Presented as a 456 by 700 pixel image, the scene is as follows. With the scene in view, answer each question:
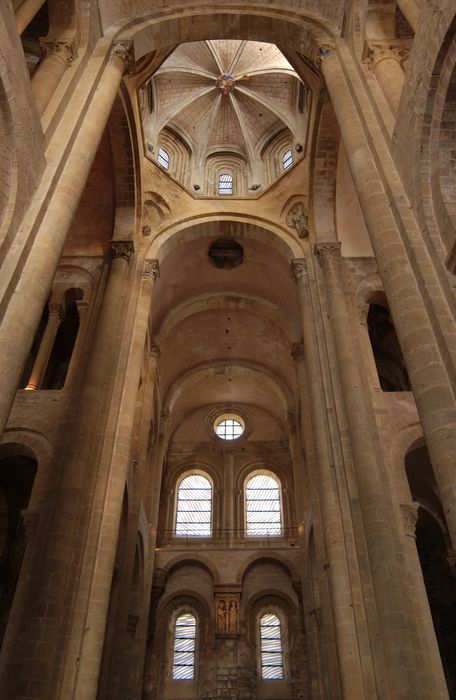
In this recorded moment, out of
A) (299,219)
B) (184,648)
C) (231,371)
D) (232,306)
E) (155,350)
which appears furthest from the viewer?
(231,371)

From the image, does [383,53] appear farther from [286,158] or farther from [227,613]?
[227,613]

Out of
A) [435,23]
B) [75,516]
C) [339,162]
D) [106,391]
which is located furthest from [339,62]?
[75,516]

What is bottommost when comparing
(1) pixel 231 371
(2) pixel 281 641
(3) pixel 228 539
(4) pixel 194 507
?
(2) pixel 281 641

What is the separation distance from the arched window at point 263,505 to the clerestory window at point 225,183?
34.2ft

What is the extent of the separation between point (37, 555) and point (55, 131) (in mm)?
6402

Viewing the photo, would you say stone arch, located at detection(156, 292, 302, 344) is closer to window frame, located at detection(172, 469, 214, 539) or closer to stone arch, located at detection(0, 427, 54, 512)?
window frame, located at detection(172, 469, 214, 539)

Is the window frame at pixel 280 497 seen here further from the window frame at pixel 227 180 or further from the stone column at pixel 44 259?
the stone column at pixel 44 259

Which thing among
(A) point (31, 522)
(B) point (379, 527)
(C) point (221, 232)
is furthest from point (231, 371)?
(B) point (379, 527)

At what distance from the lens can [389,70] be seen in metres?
9.70

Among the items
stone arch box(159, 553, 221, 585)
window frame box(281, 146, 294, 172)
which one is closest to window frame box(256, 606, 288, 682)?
stone arch box(159, 553, 221, 585)

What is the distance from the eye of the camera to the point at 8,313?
19.9 feet

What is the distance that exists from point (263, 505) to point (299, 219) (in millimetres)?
10634

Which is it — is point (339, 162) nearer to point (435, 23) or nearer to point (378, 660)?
point (435, 23)

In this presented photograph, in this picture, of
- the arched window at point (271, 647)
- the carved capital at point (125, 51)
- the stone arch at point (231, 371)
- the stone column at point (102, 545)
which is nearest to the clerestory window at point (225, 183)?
the stone arch at point (231, 371)
